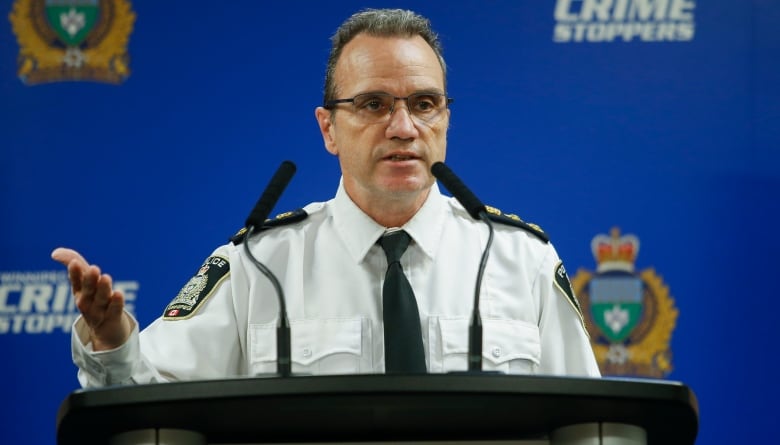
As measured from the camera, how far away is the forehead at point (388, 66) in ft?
6.83

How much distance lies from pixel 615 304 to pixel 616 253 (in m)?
0.13

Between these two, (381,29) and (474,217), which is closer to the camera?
(474,217)

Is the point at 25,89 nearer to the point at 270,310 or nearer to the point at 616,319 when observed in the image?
the point at 270,310

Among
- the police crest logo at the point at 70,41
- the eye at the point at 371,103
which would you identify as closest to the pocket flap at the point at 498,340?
the eye at the point at 371,103

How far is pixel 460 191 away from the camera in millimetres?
1538

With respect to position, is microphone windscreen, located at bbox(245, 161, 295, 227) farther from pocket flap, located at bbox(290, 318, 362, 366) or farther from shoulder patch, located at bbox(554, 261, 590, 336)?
shoulder patch, located at bbox(554, 261, 590, 336)

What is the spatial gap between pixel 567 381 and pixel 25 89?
211cm

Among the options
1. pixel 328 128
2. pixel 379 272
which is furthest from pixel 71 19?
pixel 379 272

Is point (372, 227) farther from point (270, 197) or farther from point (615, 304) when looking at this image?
point (615, 304)

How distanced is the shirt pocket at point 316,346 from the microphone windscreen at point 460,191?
0.47 m

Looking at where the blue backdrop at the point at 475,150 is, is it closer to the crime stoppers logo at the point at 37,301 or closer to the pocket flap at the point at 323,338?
the crime stoppers logo at the point at 37,301

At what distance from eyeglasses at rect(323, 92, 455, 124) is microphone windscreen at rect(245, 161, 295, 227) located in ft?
1.79

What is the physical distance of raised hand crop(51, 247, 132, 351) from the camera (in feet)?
4.42

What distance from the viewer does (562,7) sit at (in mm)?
2871
